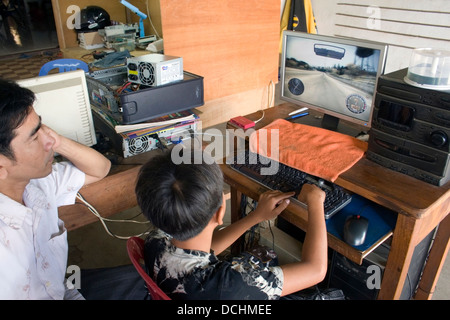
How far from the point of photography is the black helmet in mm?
2824

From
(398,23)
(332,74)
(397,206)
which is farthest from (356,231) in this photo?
(398,23)

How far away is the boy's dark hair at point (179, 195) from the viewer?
90 centimetres

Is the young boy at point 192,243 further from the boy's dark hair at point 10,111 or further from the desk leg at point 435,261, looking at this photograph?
the desk leg at point 435,261

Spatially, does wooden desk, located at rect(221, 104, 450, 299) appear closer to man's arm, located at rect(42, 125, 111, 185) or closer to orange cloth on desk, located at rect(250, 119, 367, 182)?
orange cloth on desk, located at rect(250, 119, 367, 182)

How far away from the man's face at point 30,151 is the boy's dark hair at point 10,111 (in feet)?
0.05

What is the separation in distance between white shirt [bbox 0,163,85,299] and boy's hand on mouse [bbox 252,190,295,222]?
2.20ft

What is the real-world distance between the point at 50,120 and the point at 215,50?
118cm

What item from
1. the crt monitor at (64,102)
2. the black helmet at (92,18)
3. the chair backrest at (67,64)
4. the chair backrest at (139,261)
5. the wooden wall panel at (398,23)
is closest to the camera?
the chair backrest at (139,261)

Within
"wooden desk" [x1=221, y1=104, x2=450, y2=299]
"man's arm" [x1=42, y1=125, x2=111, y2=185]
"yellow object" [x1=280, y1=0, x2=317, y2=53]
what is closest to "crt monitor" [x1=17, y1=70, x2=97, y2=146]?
"man's arm" [x1=42, y1=125, x2=111, y2=185]

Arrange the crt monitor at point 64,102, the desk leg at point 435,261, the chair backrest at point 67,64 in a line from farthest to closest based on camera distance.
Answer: the chair backrest at point 67,64 → the desk leg at point 435,261 → the crt monitor at point 64,102

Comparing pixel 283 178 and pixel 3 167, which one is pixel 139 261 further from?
pixel 283 178

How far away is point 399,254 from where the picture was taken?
117 cm

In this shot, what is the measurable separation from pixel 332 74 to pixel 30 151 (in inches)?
43.5

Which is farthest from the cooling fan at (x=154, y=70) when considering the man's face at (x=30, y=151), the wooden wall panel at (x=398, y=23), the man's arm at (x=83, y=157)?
the wooden wall panel at (x=398, y=23)
